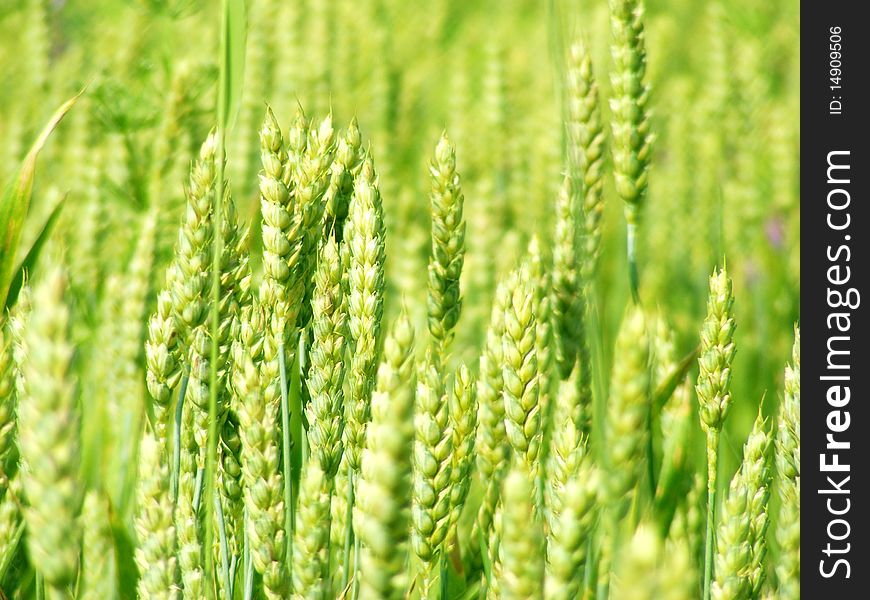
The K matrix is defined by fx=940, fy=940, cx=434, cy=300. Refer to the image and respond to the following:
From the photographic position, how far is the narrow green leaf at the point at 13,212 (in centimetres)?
92

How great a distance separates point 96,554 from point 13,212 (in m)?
0.35

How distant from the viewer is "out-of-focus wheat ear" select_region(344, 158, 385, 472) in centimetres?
77

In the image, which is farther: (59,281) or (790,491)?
(790,491)

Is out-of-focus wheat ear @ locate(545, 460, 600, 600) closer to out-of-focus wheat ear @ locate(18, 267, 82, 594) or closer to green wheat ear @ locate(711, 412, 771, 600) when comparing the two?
green wheat ear @ locate(711, 412, 771, 600)

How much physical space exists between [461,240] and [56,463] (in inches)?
17.3

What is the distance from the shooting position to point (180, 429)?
0.85 metres

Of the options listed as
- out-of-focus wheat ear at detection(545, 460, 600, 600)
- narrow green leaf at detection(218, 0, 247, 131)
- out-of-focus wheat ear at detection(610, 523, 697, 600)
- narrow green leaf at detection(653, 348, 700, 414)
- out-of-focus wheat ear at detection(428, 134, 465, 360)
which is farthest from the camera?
narrow green leaf at detection(653, 348, 700, 414)

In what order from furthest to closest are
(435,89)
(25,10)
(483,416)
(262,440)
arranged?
(435,89) < (25,10) < (483,416) < (262,440)

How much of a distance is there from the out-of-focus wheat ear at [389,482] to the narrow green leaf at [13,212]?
462mm

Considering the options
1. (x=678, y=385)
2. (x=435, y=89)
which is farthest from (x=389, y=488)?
(x=435, y=89)

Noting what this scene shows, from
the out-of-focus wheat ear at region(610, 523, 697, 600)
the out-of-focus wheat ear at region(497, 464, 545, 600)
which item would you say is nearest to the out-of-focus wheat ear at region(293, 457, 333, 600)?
the out-of-focus wheat ear at region(497, 464, 545, 600)

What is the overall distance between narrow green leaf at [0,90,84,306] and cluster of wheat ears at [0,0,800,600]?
5cm
